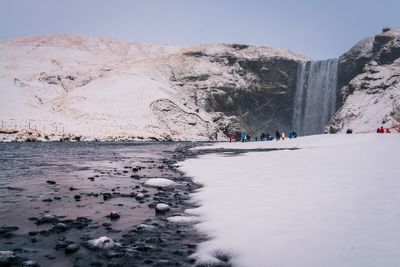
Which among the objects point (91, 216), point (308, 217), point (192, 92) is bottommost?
point (91, 216)

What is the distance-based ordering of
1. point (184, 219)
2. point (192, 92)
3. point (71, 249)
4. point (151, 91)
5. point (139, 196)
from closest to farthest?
point (71, 249), point (184, 219), point (139, 196), point (151, 91), point (192, 92)

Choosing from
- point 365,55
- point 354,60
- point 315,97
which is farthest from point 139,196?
point 365,55

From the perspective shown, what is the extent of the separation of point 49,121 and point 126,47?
115612mm

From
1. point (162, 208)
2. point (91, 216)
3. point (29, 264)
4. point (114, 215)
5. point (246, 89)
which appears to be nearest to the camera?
point (29, 264)

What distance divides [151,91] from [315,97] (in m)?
44.5

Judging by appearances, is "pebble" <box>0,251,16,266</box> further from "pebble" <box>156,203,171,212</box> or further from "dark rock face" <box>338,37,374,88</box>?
"dark rock face" <box>338,37,374,88</box>

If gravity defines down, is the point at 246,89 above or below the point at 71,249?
above

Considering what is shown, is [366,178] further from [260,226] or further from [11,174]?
[11,174]

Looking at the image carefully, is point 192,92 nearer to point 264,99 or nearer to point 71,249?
point 264,99

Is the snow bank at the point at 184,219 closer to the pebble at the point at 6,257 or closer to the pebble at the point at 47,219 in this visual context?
the pebble at the point at 47,219

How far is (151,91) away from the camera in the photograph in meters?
91.8

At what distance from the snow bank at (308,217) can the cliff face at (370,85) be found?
55121mm

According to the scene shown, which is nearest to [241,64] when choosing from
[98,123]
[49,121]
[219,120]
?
[219,120]

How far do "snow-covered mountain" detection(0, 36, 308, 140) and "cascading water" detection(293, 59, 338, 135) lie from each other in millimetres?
4524
